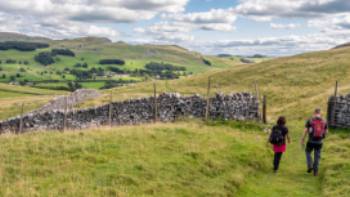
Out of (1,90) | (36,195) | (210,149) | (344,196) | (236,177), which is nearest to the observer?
(36,195)

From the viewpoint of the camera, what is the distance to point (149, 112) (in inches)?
1006

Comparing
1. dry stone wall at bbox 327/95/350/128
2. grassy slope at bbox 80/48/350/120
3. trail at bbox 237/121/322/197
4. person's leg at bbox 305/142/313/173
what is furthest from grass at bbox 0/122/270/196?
grassy slope at bbox 80/48/350/120

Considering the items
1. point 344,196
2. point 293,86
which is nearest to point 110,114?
point 344,196

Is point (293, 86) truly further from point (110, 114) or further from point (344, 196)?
point (344, 196)

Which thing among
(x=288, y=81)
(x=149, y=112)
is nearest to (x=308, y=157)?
(x=149, y=112)

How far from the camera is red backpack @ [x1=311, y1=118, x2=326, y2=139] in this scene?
13.7 metres

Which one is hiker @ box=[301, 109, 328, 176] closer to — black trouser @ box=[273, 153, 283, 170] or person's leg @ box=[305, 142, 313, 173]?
person's leg @ box=[305, 142, 313, 173]

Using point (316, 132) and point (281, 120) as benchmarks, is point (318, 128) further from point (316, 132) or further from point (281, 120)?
point (281, 120)

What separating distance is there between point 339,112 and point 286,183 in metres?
11.6

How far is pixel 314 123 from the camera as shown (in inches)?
544

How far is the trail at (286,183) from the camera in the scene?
12.4 meters

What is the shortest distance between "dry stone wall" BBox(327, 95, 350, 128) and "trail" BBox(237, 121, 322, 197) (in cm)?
751

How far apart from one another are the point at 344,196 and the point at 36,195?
9.10 m

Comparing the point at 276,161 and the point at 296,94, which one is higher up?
the point at 296,94
